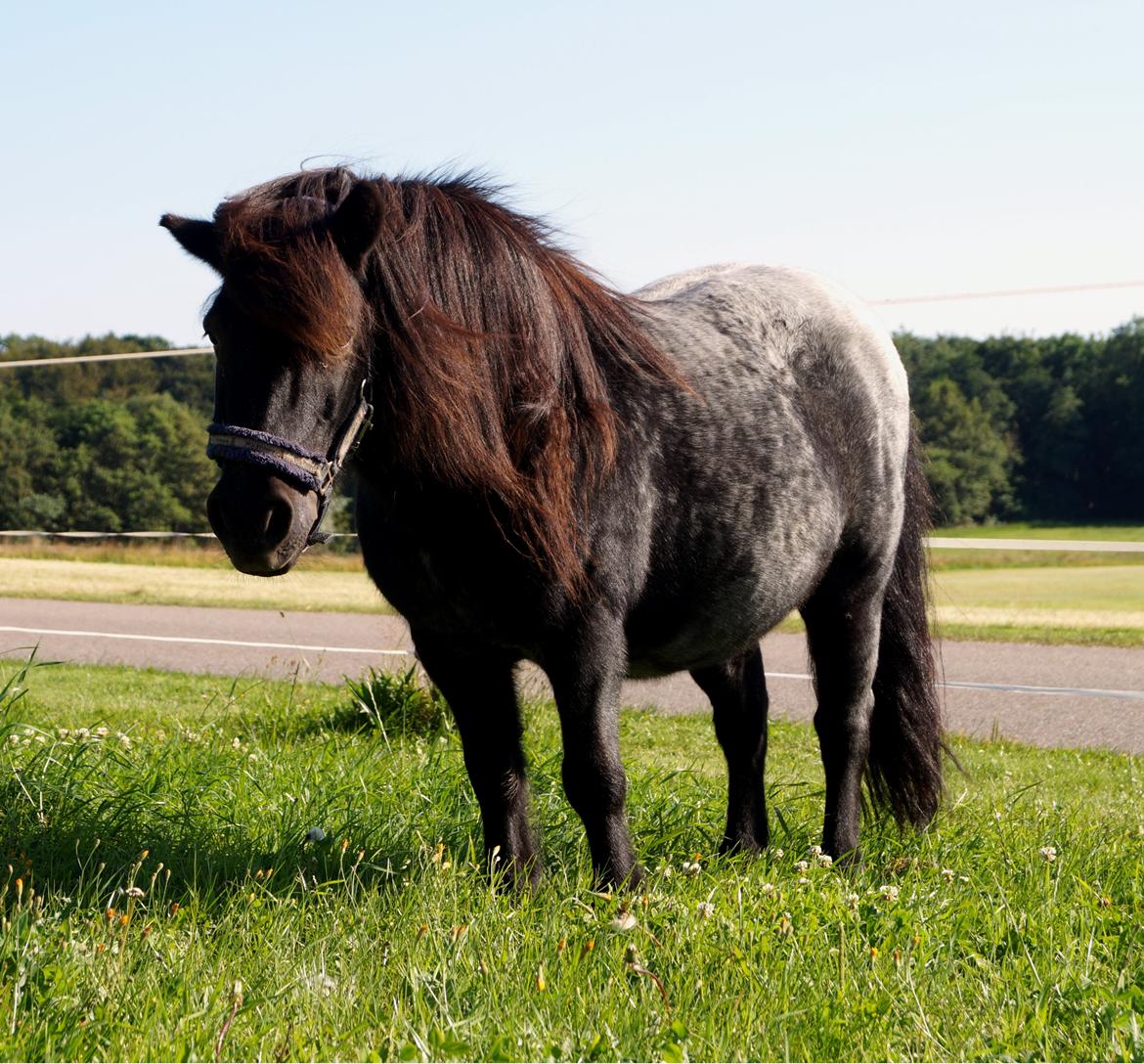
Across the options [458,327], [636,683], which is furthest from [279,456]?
[636,683]

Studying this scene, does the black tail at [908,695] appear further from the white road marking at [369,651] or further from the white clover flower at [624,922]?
the white road marking at [369,651]

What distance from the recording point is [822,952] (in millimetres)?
2801

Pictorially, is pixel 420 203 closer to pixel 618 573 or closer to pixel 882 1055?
pixel 618 573

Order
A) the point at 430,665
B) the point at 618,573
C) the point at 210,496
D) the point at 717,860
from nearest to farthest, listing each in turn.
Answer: the point at 210,496, the point at 618,573, the point at 430,665, the point at 717,860

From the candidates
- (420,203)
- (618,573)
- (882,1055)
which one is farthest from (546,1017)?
(420,203)

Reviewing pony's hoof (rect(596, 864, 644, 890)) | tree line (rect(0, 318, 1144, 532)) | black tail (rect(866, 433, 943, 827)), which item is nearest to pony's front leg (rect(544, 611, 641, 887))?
pony's hoof (rect(596, 864, 644, 890))

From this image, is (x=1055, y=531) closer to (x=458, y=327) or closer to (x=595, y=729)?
(x=595, y=729)

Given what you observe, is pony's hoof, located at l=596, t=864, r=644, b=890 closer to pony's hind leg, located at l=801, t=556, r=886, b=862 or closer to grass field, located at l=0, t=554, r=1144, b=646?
pony's hind leg, located at l=801, t=556, r=886, b=862

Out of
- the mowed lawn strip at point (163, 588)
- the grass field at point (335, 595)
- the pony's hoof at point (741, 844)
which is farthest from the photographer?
the mowed lawn strip at point (163, 588)

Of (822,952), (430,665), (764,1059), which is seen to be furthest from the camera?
(430,665)

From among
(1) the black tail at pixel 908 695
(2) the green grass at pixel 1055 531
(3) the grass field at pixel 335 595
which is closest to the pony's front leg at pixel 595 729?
(1) the black tail at pixel 908 695

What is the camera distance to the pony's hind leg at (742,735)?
4.26 metres

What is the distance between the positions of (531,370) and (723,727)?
1.86 meters

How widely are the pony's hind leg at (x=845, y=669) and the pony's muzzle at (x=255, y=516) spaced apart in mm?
2234
